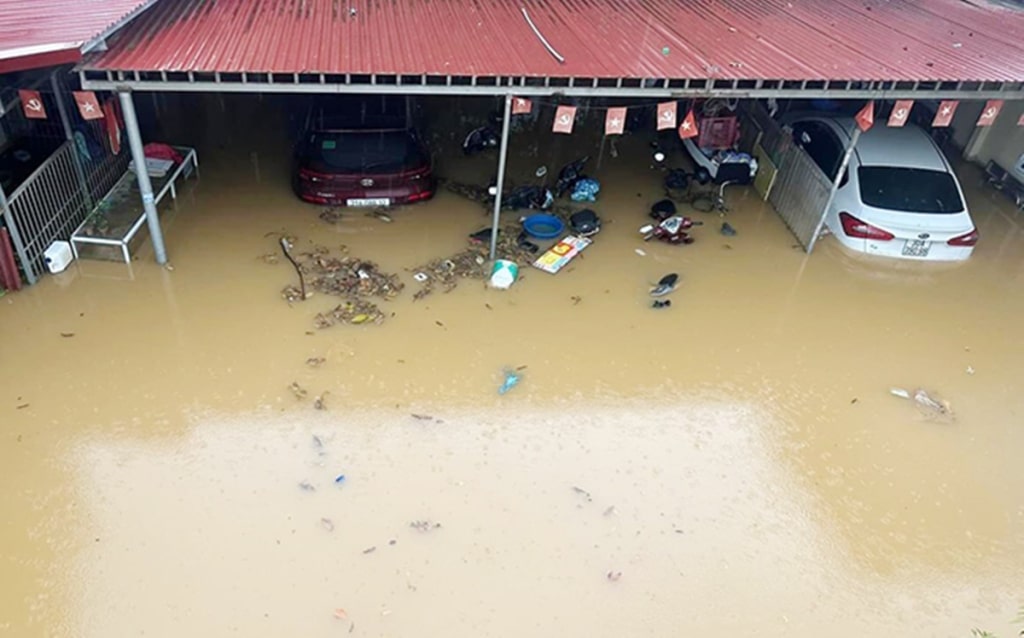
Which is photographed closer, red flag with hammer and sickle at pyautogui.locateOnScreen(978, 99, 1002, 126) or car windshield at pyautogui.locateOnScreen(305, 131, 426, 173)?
red flag with hammer and sickle at pyautogui.locateOnScreen(978, 99, 1002, 126)

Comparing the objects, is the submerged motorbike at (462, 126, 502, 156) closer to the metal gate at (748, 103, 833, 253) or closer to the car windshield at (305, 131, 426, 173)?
the car windshield at (305, 131, 426, 173)

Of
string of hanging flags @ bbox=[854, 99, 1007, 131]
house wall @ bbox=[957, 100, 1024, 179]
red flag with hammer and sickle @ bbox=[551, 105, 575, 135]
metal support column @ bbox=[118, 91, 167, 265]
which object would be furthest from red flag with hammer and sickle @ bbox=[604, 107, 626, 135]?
house wall @ bbox=[957, 100, 1024, 179]

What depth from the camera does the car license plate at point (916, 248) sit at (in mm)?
9961

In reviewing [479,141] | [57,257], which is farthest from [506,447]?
[479,141]

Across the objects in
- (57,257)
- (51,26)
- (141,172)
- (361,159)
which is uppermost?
(51,26)

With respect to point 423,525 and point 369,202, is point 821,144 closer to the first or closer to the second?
point 369,202

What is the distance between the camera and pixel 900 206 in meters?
9.93

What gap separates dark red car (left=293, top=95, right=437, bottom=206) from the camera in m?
9.57

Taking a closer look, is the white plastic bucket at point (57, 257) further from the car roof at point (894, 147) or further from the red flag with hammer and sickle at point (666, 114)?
the car roof at point (894, 147)

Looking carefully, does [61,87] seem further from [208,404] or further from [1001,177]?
[1001,177]

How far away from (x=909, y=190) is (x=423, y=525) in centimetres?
841

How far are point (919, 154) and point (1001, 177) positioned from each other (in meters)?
3.36

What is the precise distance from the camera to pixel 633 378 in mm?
7828

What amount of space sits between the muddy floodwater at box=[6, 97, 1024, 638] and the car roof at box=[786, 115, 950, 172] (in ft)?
5.20
